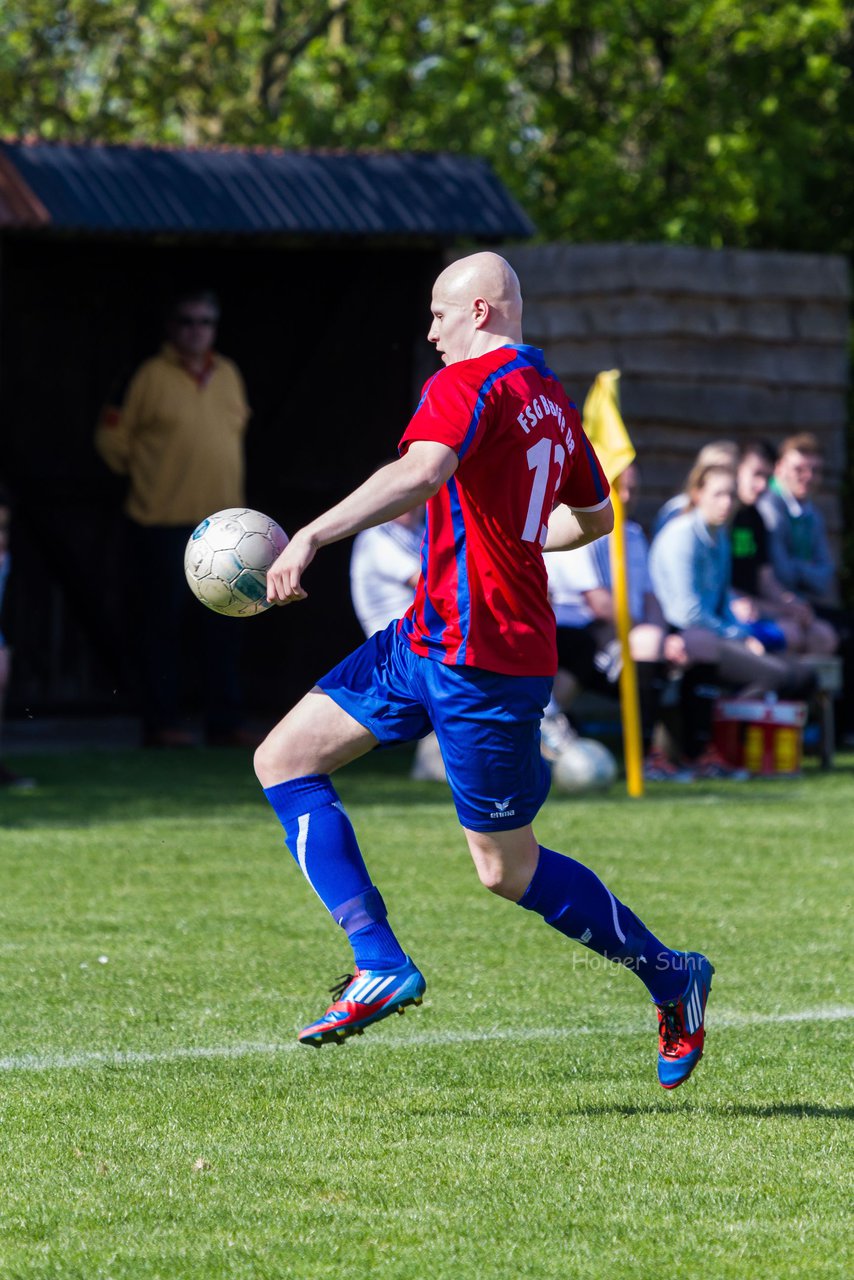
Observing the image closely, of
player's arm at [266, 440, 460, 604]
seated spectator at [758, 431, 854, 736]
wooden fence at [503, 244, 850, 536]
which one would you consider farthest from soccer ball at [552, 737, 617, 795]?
player's arm at [266, 440, 460, 604]

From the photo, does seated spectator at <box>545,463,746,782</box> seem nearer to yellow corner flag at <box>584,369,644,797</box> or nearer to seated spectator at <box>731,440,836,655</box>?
yellow corner flag at <box>584,369,644,797</box>

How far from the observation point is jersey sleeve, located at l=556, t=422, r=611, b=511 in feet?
16.6

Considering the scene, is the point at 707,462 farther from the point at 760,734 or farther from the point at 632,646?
the point at 760,734

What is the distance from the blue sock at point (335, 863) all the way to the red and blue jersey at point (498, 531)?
46cm

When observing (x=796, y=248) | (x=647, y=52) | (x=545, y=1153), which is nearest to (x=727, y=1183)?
(x=545, y=1153)

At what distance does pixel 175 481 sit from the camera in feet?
43.1

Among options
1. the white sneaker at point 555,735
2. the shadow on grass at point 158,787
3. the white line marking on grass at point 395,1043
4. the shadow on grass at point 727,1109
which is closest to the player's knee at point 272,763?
the white line marking on grass at point 395,1043

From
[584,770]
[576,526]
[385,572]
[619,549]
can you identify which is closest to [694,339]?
[619,549]

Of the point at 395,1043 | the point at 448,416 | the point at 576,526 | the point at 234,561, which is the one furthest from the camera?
the point at 395,1043

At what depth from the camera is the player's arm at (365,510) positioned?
4.36 m

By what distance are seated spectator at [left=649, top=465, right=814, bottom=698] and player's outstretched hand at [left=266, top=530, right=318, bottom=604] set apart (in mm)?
7599

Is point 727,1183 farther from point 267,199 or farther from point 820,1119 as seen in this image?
A: point 267,199

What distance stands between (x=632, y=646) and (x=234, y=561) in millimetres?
7136

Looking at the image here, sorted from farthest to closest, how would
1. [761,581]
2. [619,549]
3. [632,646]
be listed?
[761,581]
[632,646]
[619,549]
